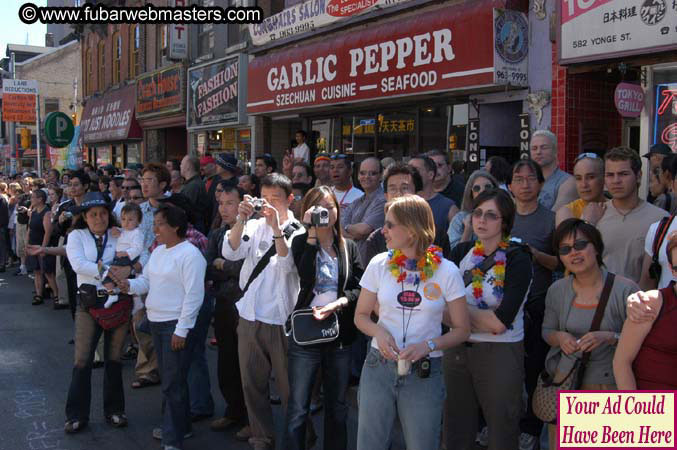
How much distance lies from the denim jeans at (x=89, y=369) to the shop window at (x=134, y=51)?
60.4 ft

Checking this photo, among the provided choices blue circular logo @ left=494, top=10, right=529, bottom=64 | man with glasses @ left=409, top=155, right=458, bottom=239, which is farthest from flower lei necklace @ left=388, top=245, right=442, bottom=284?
blue circular logo @ left=494, top=10, right=529, bottom=64

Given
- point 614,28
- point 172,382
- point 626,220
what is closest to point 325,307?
point 172,382

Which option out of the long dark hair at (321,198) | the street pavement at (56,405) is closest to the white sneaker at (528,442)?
the street pavement at (56,405)

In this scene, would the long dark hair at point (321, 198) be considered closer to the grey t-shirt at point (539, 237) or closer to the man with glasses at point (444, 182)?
the grey t-shirt at point (539, 237)

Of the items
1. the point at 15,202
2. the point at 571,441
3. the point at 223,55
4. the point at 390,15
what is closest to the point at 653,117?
the point at 390,15

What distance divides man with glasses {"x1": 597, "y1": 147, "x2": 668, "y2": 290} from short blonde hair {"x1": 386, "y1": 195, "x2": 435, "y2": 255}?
57.4 inches

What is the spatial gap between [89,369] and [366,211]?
2.59 metres

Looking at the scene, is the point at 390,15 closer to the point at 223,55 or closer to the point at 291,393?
the point at 223,55

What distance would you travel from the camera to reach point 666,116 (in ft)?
24.5

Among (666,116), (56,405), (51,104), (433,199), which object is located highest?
(51,104)

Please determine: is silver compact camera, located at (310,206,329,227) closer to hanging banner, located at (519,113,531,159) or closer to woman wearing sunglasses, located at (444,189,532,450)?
woman wearing sunglasses, located at (444,189,532,450)

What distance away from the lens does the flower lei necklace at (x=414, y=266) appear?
3.23 metres

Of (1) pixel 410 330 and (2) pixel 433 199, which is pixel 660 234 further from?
(2) pixel 433 199

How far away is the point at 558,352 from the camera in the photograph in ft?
11.6
